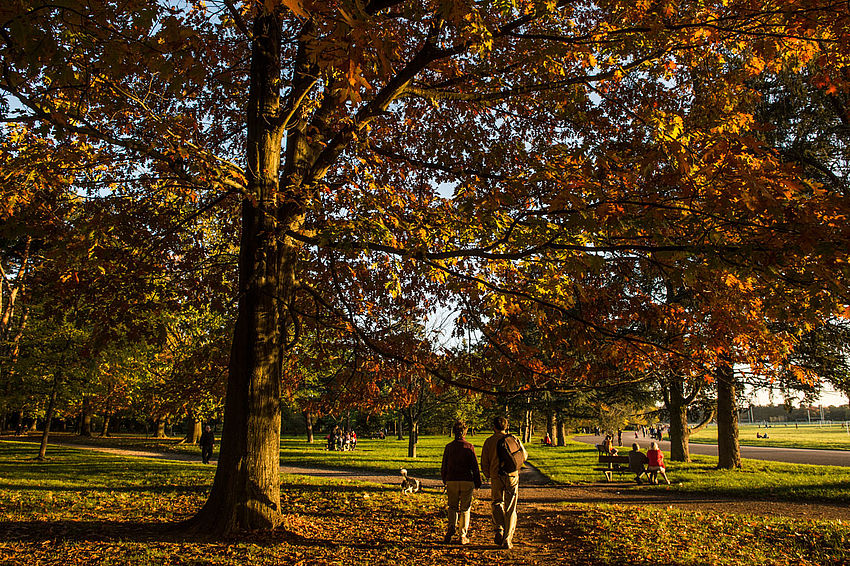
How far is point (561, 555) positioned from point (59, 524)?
700 centimetres

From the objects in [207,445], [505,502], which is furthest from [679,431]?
[207,445]

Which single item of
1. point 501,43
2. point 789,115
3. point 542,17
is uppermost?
point 789,115

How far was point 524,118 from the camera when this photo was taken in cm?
932

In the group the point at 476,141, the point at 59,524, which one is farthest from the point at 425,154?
the point at 59,524

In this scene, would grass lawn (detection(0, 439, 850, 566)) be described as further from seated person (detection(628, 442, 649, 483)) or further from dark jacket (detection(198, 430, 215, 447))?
dark jacket (detection(198, 430, 215, 447))

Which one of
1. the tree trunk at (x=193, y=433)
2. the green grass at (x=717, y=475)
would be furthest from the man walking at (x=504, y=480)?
the tree trunk at (x=193, y=433)

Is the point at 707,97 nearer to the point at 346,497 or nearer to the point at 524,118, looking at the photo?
the point at 524,118

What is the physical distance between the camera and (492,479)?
732 cm

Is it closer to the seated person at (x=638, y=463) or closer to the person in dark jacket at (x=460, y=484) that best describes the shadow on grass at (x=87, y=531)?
the person in dark jacket at (x=460, y=484)

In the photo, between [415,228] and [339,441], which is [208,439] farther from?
[415,228]

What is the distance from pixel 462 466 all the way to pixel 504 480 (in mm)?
657

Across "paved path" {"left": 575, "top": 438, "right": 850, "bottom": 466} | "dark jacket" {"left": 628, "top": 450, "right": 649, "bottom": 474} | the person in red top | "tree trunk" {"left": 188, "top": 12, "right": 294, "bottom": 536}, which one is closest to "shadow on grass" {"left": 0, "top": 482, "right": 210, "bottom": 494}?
"tree trunk" {"left": 188, "top": 12, "right": 294, "bottom": 536}

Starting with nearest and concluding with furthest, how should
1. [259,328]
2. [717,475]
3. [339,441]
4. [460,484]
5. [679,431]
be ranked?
[259,328], [460,484], [717,475], [679,431], [339,441]

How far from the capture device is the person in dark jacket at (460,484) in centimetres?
741
